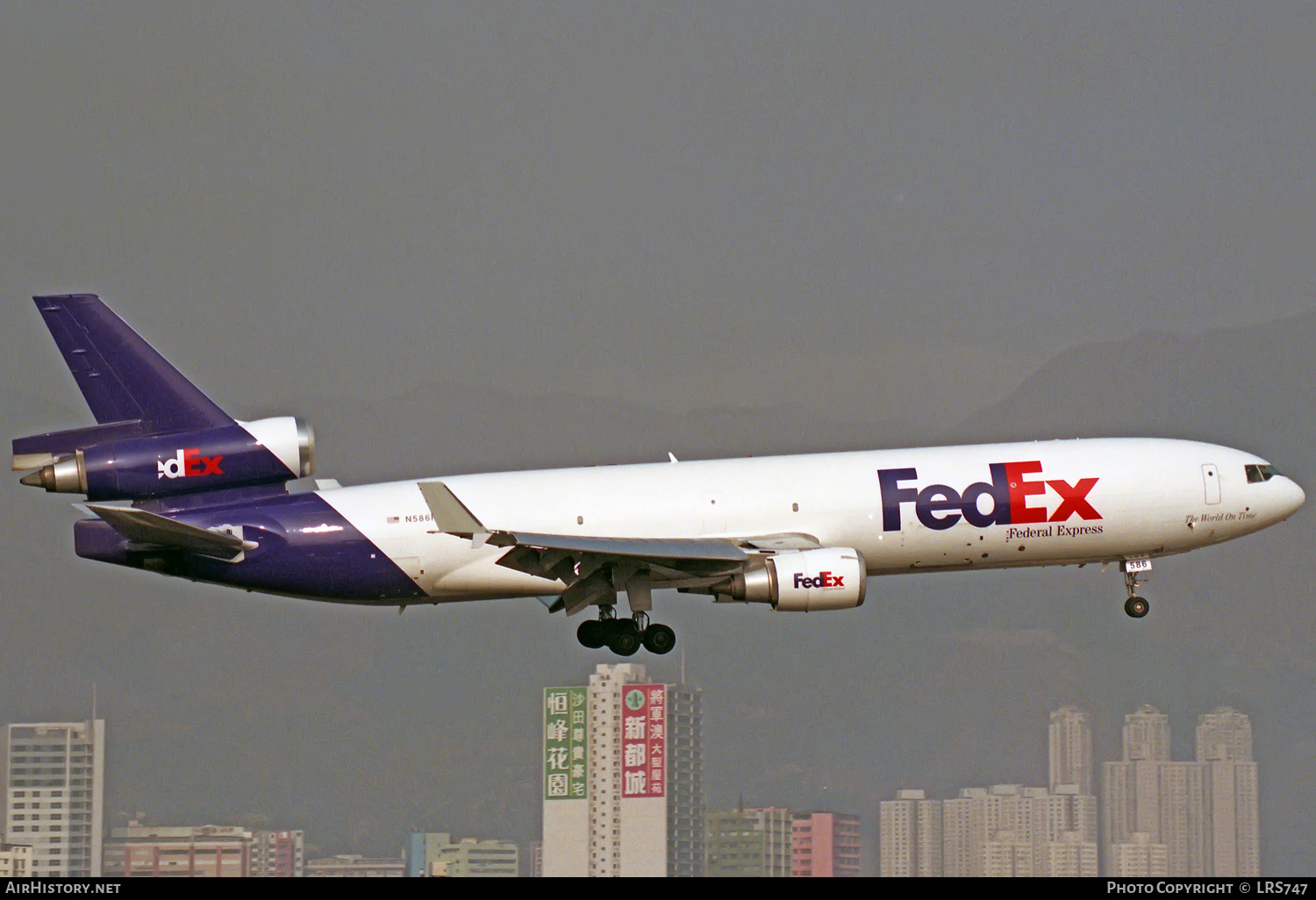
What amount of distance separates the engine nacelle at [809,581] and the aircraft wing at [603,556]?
752 mm

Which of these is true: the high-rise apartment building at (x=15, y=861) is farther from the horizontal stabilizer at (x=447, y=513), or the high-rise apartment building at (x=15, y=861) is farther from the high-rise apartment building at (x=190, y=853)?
the horizontal stabilizer at (x=447, y=513)

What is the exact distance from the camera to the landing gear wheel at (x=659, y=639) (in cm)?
5156

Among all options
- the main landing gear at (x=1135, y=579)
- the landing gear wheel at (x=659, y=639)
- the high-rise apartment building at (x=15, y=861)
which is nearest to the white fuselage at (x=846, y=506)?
the main landing gear at (x=1135, y=579)

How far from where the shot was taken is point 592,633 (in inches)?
2087

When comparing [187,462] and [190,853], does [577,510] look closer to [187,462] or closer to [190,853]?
[187,462]

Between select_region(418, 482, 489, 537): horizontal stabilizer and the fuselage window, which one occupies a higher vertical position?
the fuselage window

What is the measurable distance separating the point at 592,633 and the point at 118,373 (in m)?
15.4

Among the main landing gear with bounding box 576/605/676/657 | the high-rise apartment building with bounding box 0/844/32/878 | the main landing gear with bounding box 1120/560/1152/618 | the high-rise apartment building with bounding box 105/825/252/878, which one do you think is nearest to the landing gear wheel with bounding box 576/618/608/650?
the main landing gear with bounding box 576/605/676/657

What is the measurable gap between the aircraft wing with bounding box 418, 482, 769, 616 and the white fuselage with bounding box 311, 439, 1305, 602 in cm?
67

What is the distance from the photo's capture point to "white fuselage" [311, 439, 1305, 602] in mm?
50875

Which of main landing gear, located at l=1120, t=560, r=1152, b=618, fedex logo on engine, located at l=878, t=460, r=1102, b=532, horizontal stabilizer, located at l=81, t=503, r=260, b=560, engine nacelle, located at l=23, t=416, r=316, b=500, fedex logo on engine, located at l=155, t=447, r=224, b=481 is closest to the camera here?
horizontal stabilizer, located at l=81, t=503, r=260, b=560

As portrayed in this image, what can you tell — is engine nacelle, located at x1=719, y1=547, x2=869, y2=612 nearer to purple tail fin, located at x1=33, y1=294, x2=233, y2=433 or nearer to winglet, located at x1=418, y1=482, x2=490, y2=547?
winglet, located at x1=418, y1=482, x2=490, y2=547

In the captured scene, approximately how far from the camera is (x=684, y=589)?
52250 mm
